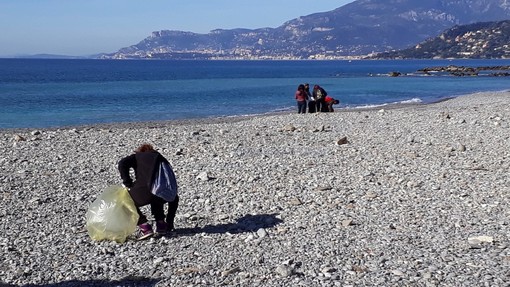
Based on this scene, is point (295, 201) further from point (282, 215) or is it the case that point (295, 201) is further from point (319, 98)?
point (319, 98)

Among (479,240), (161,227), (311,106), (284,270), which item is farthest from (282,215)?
(311,106)

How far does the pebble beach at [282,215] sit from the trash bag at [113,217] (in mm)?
121

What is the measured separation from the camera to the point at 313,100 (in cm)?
2891

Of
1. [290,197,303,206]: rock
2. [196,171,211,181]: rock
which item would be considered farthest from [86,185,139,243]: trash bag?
[196,171,211,181]: rock

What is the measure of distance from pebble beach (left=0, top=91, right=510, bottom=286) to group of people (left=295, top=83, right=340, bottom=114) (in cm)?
1050

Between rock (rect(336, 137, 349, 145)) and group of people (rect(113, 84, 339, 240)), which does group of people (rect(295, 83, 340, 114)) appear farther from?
group of people (rect(113, 84, 339, 240))

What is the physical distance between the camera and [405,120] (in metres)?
23.8

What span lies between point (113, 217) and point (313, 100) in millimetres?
20562

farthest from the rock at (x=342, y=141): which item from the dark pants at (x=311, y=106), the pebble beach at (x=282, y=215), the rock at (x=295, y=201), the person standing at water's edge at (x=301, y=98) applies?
the dark pants at (x=311, y=106)

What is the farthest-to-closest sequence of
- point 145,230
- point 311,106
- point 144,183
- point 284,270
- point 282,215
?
point 311,106, point 282,215, point 144,183, point 145,230, point 284,270

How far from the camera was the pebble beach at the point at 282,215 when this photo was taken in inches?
303

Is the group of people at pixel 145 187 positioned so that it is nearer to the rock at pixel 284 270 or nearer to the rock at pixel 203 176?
the rock at pixel 284 270

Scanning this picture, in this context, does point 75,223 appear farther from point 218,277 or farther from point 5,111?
point 5,111

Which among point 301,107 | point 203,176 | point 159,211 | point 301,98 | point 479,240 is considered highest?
point 159,211
